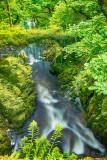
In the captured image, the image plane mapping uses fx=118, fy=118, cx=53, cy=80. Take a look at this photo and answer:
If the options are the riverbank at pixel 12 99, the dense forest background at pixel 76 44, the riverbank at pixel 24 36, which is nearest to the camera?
the dense forest background at pixel 76 44

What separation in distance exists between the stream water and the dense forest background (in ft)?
2.15

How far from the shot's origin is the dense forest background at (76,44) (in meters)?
4.65

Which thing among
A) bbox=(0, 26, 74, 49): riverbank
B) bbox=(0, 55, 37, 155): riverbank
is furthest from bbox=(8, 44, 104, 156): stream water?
bbox=(0, 26, 74, 49): riverbank

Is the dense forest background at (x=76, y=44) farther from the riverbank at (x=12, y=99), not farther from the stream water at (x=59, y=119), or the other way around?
the stream water at (x=59, y=119)

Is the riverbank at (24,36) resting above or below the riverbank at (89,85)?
above

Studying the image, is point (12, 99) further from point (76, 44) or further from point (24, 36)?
point (24, 36)

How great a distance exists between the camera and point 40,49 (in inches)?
674

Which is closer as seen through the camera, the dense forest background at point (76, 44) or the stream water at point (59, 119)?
the dense forest background at point (76, 44)

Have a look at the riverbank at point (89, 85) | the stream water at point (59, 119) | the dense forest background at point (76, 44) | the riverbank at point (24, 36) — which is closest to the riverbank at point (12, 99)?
the dense forest background at point (76, 44)

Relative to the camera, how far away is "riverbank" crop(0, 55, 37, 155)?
727 centimetres

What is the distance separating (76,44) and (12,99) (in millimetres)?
5361

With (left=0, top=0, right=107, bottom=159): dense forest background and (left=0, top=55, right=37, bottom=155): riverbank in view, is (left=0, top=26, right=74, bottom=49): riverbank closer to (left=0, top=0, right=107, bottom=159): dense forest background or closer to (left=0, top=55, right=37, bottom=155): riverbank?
(left=0, top=0, right=107, bottom=159): dense forest background

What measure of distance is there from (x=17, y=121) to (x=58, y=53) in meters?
9.77

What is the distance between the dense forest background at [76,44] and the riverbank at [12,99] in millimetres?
79
